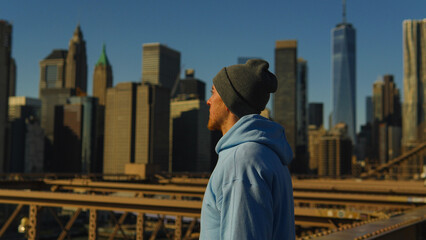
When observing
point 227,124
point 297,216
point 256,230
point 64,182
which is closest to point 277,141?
point 227,124

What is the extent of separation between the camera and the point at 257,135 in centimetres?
262

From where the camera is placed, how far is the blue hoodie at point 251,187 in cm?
238

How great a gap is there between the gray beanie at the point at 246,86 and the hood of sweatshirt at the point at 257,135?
12cm

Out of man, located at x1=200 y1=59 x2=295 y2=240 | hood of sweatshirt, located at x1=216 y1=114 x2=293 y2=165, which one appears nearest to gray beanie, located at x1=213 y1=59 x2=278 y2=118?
man, located at x1=200 y1=59 x2=295 y2=240

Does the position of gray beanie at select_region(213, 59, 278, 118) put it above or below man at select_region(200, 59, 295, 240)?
above

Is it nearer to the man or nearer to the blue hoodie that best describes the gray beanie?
the man

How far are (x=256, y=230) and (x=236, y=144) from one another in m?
0.47

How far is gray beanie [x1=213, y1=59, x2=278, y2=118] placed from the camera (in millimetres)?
2814

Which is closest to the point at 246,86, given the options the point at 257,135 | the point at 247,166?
the point at 257,135

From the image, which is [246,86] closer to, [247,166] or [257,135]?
[257,135]

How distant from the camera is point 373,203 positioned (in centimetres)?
1914

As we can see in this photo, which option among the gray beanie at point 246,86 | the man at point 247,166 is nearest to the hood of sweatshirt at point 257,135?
the man at point 247,166

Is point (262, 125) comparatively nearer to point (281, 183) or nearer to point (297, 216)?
point (281, 183)

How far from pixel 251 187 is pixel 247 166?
104 millimetres
